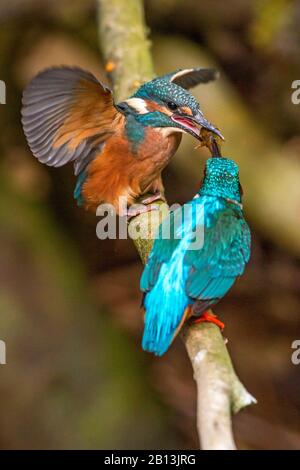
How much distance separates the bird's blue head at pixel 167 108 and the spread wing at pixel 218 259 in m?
0.38

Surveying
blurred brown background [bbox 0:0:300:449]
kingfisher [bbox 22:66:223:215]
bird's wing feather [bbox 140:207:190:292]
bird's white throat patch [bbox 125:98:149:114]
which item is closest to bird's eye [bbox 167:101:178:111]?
kingfisher [bbox 22:66:223:215]

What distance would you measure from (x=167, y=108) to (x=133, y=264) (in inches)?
87.2

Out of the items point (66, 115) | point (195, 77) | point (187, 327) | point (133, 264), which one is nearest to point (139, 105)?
point (66, 115)

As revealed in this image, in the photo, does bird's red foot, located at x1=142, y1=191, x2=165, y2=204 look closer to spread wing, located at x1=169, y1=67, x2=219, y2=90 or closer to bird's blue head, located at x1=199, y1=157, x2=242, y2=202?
bird's blue head, located at x1=199, y1=157, x2=242, y2=202

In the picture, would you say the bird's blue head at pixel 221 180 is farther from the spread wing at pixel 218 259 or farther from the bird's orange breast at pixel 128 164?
the bird's orange breast at pixel 128 164

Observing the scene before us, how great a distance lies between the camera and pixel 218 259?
96.8 inches

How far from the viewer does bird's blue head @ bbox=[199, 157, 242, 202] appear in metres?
2.59

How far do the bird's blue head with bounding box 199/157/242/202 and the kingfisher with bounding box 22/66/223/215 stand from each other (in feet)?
0.58

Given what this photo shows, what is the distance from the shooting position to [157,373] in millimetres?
4887

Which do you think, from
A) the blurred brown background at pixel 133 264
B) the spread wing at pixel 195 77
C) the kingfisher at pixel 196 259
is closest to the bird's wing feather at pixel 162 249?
the kingfisher at pixel 196 259

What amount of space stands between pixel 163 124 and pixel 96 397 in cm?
169

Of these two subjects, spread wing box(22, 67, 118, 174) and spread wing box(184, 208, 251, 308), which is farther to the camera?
spread wing box(22, 67, 118, 174)

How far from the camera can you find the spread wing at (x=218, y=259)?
2371 millimetres

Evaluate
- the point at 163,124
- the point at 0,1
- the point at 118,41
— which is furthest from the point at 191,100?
the point at 0,1
